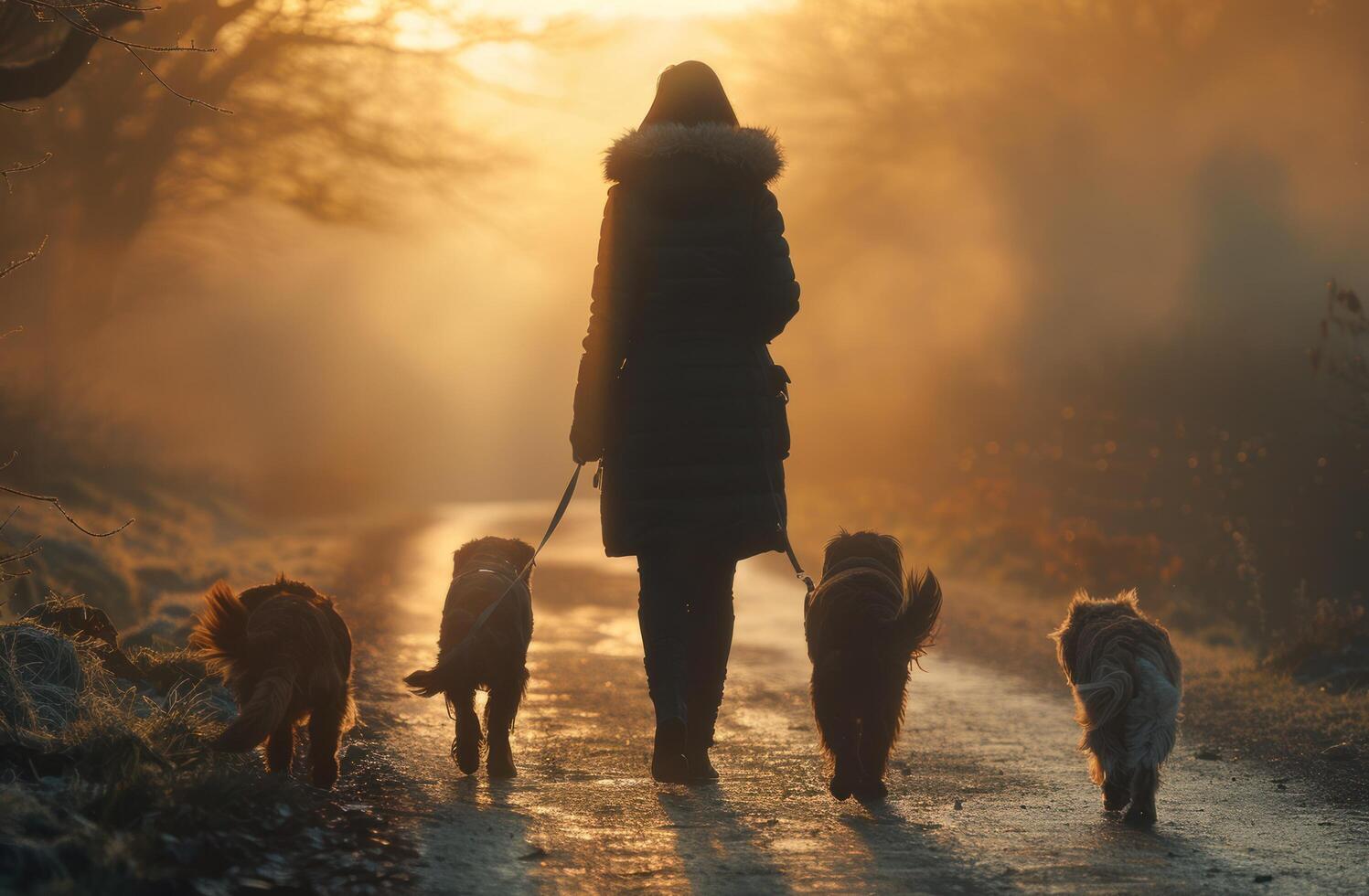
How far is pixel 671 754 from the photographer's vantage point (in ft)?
18.9

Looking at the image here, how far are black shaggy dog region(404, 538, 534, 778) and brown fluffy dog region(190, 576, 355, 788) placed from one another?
1.41 ft

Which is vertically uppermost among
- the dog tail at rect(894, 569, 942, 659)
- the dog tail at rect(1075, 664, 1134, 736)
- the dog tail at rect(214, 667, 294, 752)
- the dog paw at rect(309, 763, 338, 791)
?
the dog tail at rect(894, 569, 942, 659)

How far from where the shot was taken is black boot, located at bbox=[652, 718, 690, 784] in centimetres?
574

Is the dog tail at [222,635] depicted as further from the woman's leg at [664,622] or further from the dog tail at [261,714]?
the woman's leg at [664,622]

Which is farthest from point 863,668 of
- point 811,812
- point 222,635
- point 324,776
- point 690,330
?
point 222,635

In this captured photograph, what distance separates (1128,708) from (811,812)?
50.6 inches

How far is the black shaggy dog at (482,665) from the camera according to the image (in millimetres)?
6098

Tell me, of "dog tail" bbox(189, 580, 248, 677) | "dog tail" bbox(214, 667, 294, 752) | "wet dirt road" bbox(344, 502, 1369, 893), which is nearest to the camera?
"wet dirt road" bbox(344, 502, 1369, 893)

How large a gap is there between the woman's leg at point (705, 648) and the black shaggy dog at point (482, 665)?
2.59ft

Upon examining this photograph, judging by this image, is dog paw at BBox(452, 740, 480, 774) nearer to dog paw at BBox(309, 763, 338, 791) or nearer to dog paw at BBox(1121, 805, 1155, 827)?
dog paw at BBox(309, 763, 338, 791)

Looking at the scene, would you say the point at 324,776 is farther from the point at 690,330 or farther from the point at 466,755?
the point at 690,330

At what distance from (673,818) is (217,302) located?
109 feet

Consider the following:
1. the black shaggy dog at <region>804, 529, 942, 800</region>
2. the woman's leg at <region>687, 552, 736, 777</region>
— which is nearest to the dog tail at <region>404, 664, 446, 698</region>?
the woman's leg at <region>687, 552, 736, 777</region>

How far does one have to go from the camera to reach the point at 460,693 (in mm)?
6133
